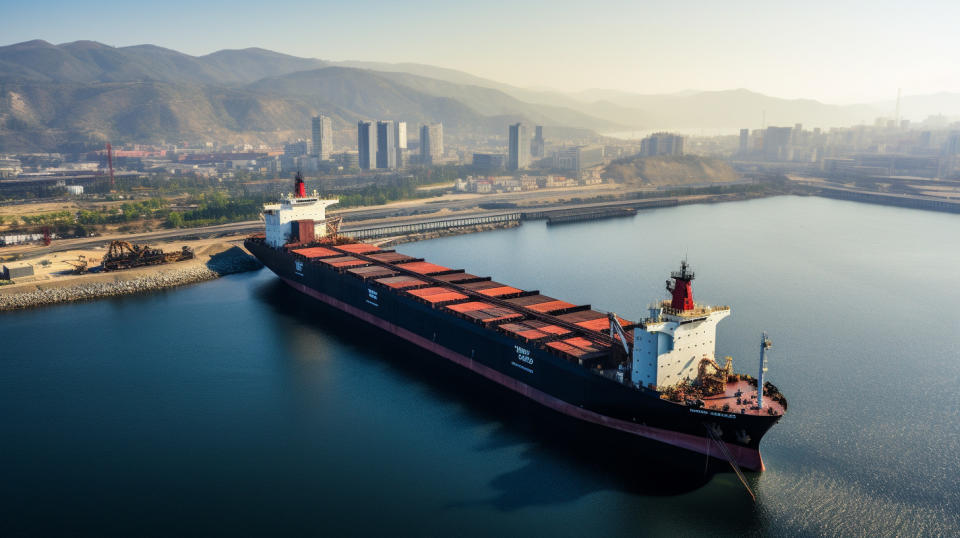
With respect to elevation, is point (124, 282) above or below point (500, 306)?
below

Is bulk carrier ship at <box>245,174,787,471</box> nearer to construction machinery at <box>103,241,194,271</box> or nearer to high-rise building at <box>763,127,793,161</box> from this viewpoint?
construction machinery at <box>103,241,194,271</box>

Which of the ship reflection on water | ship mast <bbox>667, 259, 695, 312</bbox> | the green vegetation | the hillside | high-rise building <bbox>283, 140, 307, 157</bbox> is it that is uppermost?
high-rise building <bbox>283, 140, 307, 157</bbox>

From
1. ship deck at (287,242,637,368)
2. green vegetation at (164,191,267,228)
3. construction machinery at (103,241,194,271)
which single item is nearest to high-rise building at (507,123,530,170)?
green vegetation at (164,191,267,228)

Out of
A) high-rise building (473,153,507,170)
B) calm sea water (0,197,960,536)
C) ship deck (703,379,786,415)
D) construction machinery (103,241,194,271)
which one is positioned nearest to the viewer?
calm sea water (0,197,960,536)

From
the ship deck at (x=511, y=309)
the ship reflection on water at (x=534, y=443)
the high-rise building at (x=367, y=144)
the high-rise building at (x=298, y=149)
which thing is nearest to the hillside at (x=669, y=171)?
the high-rise building at (x=367, y=144)

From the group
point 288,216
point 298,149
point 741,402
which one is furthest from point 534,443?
point 298,149

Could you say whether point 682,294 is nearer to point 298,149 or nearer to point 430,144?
point 298,149
